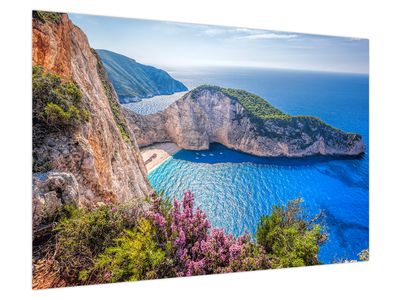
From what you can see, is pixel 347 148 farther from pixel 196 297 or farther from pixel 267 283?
pixel 196 297

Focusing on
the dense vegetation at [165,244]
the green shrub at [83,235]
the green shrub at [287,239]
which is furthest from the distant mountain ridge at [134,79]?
the green shrub at [287,239]

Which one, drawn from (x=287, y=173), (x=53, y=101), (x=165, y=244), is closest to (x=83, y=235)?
(x=165, y=244)

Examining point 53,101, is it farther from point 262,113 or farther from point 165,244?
point 262,113

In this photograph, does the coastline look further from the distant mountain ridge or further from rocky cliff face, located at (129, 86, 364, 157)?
the distant mountain ridge

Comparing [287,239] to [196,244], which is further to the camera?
[287,239]

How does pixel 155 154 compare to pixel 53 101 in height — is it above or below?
below

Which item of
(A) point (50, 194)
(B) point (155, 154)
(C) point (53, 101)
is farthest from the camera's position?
(B) point (155, 154)
